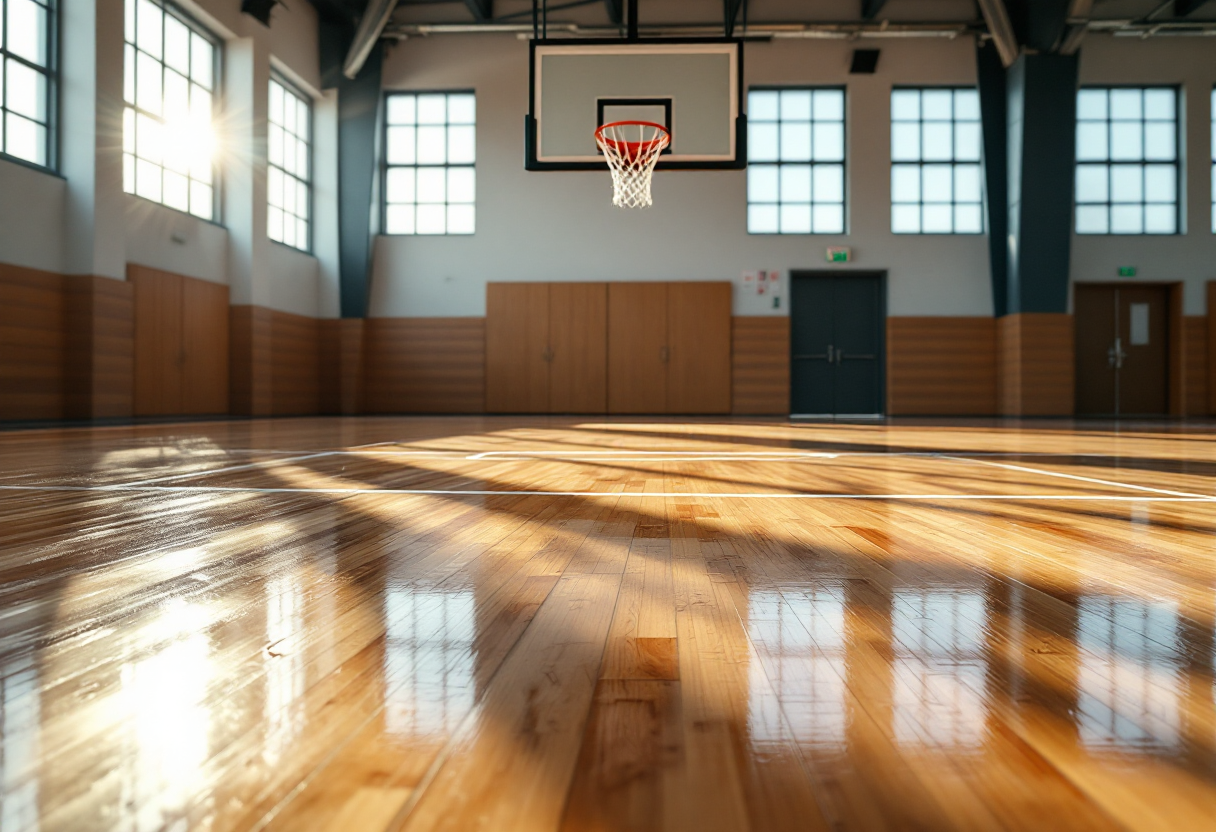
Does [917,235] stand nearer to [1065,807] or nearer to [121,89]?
[121,89]

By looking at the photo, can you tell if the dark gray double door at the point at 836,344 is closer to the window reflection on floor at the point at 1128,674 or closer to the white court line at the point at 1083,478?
the white court line at the point at 1083,478

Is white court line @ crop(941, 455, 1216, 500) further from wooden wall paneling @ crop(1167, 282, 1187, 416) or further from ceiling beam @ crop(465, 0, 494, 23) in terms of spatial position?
wooden wall paneling @ crop(1167, 282, 1187, 416)

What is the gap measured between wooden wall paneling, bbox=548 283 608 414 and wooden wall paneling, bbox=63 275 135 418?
6128 millimetres

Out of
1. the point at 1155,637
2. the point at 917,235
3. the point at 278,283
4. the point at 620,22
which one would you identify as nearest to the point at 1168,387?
the point at 917,235

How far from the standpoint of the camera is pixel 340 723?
0.80m

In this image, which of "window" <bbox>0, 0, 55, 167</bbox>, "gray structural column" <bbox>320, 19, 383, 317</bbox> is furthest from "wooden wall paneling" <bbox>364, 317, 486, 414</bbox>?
"window" <bbox>0, 0, 55, 167</bbox>

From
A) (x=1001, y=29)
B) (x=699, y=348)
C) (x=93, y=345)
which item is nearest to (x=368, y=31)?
Result: (x=93, y=345)

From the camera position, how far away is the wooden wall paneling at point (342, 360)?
43.5 ft

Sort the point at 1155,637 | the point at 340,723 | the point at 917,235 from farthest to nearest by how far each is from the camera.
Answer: the point at 917,235 < the point at 1155,637 < the point at 340,723

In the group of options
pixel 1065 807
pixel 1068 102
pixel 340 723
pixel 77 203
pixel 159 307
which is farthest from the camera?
pixel 1068 102

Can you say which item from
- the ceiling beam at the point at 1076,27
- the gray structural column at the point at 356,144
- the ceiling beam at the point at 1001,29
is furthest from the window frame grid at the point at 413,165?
the ceiling beam at the point at 1076,27

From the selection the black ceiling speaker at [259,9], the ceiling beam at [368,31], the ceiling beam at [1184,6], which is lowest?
the black ceiling speaker at [259,9]

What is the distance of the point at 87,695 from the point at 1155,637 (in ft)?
4.18

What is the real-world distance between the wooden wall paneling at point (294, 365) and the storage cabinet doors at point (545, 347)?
2686 mm
